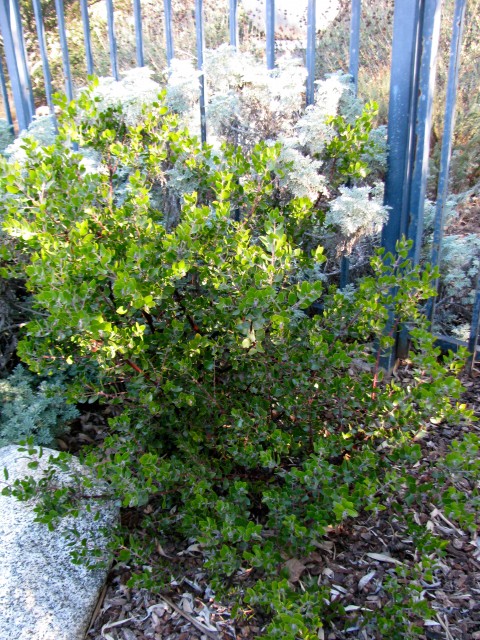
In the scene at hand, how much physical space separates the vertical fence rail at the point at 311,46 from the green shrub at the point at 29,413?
1.85 m

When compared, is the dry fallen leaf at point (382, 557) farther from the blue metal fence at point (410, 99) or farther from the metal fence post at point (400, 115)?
the blue metal fence at point (410, 99)

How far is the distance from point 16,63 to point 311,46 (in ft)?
8.98

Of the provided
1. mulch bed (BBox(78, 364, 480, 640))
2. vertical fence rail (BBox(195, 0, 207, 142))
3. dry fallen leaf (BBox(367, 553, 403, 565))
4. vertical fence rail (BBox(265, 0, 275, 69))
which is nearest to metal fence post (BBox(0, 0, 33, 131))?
vertical fence rail (BBox(195, 0, 207, 142))

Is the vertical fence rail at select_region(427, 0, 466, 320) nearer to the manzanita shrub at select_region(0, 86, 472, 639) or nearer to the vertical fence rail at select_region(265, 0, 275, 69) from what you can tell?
the manzanita shrub at select_region(0, 86, 472, 639)

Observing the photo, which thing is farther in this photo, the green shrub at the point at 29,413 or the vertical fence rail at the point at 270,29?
the vertical fence rail at the point at 270,29

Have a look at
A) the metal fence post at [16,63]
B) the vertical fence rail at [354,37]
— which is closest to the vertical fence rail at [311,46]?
the vertical fence rail at [354,37]

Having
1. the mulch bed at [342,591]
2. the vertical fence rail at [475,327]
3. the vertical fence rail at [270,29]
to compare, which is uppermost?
the vertical fence rail at [270,29]

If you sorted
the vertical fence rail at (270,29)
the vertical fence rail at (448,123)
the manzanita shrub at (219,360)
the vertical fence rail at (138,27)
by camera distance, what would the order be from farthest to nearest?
the vertical fence rail at (138,27)
the vertical fence rail at (270,29)
the vertical fence rail at (448,123)
the manzanita shrub at (219,360)

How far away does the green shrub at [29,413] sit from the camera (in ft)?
7.77

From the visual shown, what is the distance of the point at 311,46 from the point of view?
2619 mm

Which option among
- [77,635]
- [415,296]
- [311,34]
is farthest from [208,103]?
[77,635]

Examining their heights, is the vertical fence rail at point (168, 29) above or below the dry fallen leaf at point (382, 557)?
above

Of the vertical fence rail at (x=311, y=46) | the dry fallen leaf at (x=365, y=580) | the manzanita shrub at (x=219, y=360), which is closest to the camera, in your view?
the manzanita shrub at (x=219, y=360)

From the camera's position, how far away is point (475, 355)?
111 inches
